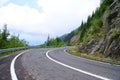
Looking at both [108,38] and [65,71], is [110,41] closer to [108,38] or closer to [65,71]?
[108,38]

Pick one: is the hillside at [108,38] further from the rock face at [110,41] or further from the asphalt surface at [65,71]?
the asphalt surface at [65,71]

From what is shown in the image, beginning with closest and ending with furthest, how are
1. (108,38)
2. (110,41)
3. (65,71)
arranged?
(65,71) → (110,41) → (108,38)

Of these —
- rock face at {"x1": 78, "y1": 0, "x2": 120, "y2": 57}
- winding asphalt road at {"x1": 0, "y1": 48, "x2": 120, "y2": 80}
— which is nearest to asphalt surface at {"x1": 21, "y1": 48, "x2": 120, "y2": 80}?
winding asphalt road at {"x1": 0, "y1": 48, "x2": 120, "y2": 80}

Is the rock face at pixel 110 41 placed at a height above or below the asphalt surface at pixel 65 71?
above

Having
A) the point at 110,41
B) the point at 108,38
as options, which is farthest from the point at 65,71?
the point at 108,38

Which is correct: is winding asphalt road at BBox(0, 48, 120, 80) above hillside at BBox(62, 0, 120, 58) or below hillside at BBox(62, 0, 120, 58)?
below

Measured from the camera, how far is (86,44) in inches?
1248

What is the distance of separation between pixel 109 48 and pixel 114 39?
4.13 feet

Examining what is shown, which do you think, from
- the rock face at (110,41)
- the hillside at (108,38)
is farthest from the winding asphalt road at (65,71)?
the hillside at (108,38)

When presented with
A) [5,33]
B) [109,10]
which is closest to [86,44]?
[109,10]

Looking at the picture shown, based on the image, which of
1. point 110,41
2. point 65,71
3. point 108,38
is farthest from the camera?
point 108,38

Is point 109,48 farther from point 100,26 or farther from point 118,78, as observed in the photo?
point 100,26

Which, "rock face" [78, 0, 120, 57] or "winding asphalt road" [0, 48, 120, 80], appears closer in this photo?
"winding asphalt road" [0, 48, 120, 80]

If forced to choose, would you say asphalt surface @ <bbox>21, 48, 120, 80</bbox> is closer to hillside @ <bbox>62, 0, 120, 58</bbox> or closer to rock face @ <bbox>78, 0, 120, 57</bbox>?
rock face @ <bbox>78, 0, 120, 57</bbox>
